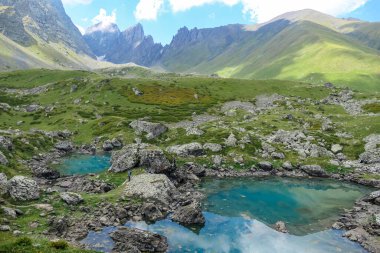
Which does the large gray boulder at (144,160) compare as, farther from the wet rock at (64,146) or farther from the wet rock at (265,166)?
the wet rock at (64,146)

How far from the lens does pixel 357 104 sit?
146250 millimetres

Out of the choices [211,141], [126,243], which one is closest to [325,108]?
[211,141]

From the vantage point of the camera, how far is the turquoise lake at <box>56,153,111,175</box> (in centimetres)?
7759

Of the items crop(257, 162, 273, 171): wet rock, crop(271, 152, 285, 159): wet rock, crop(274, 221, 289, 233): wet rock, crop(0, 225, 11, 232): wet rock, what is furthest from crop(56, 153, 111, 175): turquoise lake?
crop(274, 221, 289, 233): wet rock

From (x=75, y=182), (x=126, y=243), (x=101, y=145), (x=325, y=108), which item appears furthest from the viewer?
(x=325, y=108)

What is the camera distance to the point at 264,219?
52.6 m

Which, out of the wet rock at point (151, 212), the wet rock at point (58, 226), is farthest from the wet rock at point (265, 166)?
the wet rock at point (58, 226)

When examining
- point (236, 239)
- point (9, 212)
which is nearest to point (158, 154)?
point (236, 239)

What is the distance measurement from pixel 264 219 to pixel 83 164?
1941 inches

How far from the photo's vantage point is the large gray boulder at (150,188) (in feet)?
176

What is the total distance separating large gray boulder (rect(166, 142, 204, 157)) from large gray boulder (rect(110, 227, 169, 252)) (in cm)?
4150

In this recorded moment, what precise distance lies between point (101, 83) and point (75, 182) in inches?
5223

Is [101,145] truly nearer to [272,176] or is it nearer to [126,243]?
[272,176]

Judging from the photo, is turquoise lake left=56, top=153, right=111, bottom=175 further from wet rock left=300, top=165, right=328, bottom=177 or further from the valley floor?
wet rock left=300, top=165, right=328, bottom=177
